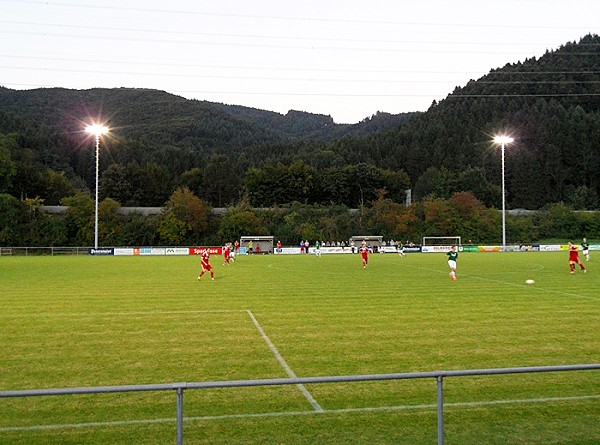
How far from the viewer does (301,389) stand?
9.14 meters

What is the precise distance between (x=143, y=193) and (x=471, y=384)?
338 feet

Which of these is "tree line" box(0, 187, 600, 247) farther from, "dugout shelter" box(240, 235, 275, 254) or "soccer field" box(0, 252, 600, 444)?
"soccer field" box(0, 252, 600, 444)

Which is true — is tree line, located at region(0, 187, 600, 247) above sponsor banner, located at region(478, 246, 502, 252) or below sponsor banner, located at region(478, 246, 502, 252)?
above

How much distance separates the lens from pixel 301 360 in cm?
1111

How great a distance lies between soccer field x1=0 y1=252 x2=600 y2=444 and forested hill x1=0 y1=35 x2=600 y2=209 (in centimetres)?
7030

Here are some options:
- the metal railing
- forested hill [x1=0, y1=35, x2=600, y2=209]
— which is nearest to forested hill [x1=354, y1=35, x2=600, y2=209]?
forested hill [x1=0, y1=35, x2=600, y2=209]

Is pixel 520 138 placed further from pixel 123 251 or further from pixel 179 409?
pixel 179 409

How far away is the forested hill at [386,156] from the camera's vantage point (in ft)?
343

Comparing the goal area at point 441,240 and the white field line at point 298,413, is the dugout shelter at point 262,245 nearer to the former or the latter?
the goal area at point 441,240

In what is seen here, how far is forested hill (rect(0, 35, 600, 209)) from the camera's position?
104m

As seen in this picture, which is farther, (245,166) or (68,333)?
(245,166)

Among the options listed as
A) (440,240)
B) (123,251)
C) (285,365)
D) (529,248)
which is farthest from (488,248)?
(285,365)

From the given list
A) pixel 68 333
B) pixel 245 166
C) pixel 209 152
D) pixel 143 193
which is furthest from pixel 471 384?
pixel 209 152

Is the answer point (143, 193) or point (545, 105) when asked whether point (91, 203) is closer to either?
point (143, 193)
